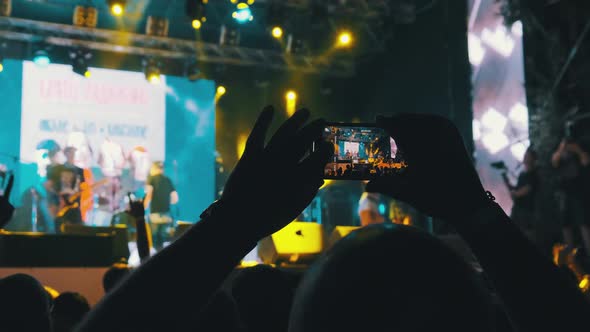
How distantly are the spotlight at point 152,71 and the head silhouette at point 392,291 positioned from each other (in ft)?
37.5

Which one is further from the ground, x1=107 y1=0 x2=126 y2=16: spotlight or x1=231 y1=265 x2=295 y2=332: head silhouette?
x1=107 y1=0 x2=126 y2=16: spotlight

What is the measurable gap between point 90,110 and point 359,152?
34.9 feet

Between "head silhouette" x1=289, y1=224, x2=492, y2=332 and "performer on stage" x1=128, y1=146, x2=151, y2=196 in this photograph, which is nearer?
"head silhouette" x1=289, y1=224, x2=492, y2=332

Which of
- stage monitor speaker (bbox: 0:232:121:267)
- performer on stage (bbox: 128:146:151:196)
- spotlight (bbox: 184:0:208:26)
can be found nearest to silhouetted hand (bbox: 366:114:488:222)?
stage monitor speaker (bbox: 0:232:121:267)

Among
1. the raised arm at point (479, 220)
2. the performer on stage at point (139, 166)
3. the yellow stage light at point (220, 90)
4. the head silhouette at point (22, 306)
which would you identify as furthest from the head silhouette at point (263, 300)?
the yellow stage light at point (220, 90)

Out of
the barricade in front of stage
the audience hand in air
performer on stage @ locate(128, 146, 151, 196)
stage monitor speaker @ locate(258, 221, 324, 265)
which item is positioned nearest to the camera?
the audience hand in air

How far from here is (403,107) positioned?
12453mm

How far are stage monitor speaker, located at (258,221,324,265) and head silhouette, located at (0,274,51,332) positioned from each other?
4943 mm

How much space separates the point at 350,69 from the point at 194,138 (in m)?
3.66

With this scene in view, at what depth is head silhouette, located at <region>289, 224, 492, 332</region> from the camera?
0.62m

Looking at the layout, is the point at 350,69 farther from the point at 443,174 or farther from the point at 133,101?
the point at 443,174

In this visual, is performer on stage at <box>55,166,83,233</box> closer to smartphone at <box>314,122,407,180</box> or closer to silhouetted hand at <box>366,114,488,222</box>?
smartphone at <box>314,122,407,180</box>

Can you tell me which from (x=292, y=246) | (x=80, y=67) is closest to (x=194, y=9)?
(x=80, y=67)

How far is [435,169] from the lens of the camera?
93 cm
